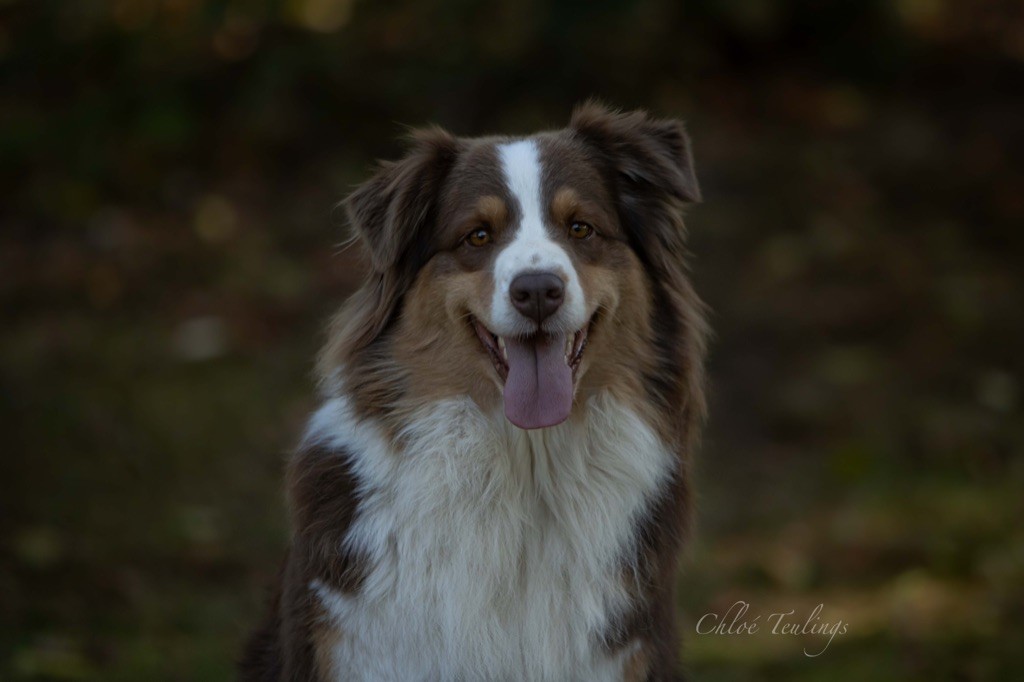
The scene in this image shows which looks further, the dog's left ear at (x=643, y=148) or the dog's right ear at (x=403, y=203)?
the dog's left ear at (x=643, y=148)

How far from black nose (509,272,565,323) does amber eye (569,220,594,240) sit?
357 mm

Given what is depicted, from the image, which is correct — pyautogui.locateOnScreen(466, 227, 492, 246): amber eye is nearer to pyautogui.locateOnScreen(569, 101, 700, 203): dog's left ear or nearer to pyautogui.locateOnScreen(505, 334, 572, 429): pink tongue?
pyautogui.locateOnScreen(505, 334, 572, 429): pink tongue

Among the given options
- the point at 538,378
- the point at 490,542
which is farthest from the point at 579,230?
the point at 490,542

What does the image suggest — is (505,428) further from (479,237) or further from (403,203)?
(403,203)

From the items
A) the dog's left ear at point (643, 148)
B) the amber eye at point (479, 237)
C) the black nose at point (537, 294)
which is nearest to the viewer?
the black nose at point (537, 294)

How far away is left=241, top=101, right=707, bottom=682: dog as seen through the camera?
3887 millimetres

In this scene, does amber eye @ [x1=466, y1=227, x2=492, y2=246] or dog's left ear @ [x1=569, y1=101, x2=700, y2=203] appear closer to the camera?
amber eye @ [x1=466, y1=227, x2=492, y2=246]

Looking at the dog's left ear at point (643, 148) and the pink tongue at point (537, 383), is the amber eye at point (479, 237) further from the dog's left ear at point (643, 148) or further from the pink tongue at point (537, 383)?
the dog's left ear at point (643, 148)

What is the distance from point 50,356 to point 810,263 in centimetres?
579

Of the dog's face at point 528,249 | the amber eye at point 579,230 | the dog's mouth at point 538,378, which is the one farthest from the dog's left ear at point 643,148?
the dog's mouth at point 538,378

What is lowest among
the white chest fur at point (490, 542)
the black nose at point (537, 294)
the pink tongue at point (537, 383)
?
the white chest fur at point (490, 542)

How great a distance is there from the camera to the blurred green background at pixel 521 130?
6473mm

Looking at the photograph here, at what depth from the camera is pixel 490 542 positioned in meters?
3.96

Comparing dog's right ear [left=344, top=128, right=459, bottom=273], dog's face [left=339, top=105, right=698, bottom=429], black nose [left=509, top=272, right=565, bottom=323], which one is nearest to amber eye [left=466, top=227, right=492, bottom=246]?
dog's face [left=339, top=105, right=698, bottom=429]
